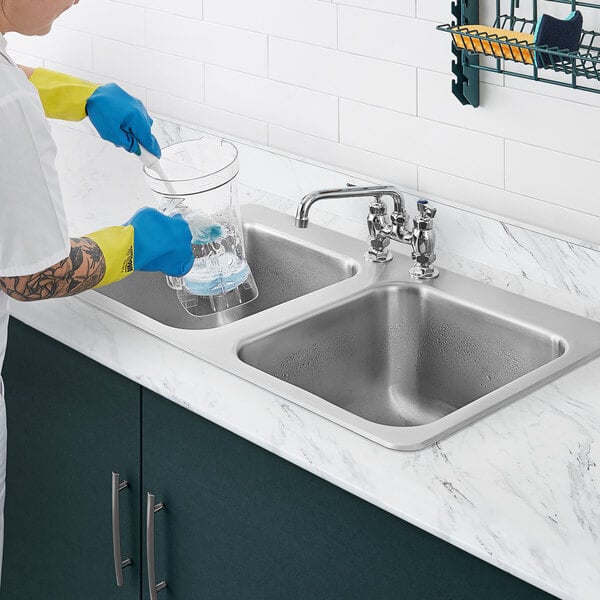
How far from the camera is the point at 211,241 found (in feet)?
6.12

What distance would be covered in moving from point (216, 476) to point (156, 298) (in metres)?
0.69

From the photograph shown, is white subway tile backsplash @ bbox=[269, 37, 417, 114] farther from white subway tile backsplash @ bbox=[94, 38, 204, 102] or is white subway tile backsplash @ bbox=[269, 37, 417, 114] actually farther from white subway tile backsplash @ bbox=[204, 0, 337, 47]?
white subway tile backsplash @ bbox=[94, 38, 204, 102]

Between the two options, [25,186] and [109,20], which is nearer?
[25,186]

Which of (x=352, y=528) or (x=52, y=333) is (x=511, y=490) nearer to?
(x=352, y=528)

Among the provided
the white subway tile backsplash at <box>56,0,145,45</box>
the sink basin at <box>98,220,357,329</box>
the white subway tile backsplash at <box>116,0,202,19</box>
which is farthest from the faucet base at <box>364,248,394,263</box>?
the white subway tile backsplash at <box>56,0,145,45</box>

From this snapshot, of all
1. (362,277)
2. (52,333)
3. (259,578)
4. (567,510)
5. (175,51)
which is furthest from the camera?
(175,51)

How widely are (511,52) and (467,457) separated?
2.03 feet

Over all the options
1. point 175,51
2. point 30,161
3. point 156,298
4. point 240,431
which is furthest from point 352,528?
point 175,51

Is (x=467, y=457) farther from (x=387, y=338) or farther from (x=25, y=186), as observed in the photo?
(x=25, y=186)

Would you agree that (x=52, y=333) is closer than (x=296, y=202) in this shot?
Yes

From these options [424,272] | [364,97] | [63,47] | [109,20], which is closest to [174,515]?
[424,272]

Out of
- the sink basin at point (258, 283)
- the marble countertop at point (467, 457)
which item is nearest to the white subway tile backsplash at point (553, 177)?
the marble countertop at point (467, 457)

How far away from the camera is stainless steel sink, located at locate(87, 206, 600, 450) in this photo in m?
1.71

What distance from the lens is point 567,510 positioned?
1.26 metres
